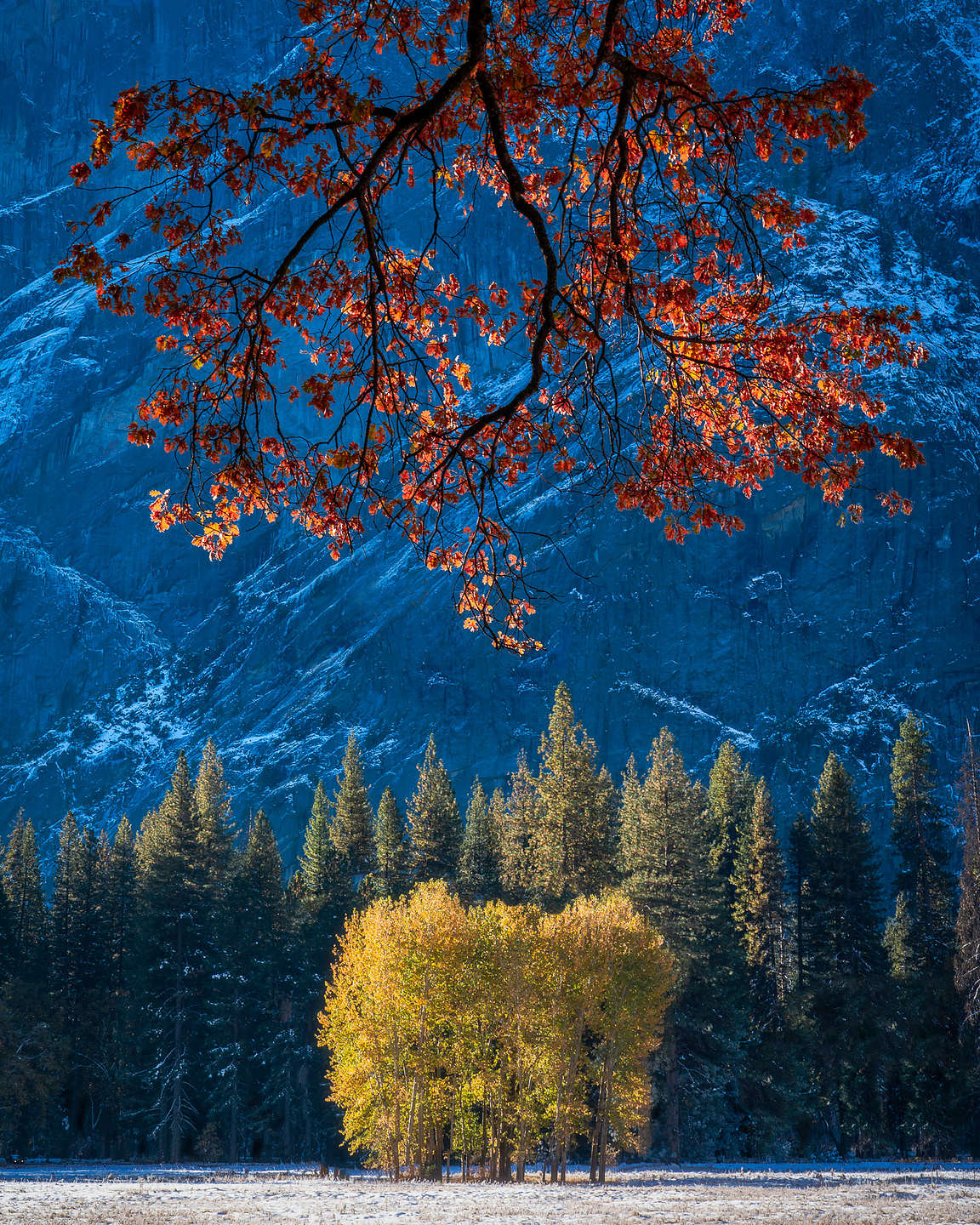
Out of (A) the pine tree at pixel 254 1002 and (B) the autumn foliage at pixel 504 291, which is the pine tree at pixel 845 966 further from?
(B) the autumn foliage at pixel 504 291

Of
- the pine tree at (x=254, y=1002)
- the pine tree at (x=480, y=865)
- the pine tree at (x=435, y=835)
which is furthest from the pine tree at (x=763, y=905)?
the pine tree at (x=254, y=1002)

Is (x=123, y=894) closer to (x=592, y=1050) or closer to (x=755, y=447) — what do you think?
(x=592, y=1050)

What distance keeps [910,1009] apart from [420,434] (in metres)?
45.9

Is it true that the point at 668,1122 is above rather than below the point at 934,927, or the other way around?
below

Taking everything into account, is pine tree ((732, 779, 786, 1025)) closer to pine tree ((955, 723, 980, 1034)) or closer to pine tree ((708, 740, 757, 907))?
pine tree ((708, 740, 757, 907))

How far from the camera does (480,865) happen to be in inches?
2045

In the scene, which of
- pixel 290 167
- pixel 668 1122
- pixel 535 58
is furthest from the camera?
pixel 668 1122

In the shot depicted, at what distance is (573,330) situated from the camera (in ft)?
24.8

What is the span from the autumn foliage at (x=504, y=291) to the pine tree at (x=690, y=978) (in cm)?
3711

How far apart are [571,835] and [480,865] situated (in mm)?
5949

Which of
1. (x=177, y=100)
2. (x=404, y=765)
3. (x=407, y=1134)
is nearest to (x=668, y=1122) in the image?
(x=407, y=1134)

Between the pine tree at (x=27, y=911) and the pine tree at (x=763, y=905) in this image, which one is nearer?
the pine tree at (x=27, y=911)

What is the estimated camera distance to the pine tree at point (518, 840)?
2019 inches

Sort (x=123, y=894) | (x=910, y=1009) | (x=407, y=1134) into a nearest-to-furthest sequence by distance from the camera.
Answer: (x=407, y=1134)
(x=910, y=1009)
(x=123, y=894)
